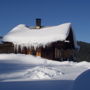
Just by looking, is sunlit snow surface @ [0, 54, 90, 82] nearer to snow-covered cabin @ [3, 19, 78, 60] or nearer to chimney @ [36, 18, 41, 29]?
snow-covered cabin @ [3, 19, 78, 60]

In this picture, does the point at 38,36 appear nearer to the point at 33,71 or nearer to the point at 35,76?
the point at 33,71

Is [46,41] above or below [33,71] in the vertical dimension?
above

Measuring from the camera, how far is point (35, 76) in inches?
445

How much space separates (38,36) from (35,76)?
49.3ft

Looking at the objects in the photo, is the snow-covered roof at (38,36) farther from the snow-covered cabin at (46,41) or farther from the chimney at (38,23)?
the chimney at (38,23)

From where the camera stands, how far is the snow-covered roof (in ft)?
83.2

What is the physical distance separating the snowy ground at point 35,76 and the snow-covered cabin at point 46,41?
546 cm

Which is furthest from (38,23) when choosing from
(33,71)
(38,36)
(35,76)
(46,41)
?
(35,76)

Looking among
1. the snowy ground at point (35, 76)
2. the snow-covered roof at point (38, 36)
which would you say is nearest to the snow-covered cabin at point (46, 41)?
the snow-covered roof at point (38, 36)

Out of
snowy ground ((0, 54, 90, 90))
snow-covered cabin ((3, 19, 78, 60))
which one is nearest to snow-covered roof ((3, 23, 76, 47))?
snow-covered cabin ((3, 19, 78, 60))

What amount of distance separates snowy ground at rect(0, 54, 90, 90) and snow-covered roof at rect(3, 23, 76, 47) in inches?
209

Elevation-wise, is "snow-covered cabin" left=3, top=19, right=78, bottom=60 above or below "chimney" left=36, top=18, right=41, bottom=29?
below

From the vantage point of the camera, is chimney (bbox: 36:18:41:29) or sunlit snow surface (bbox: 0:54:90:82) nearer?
sunlit snow surface (bbox: 0:54:90:82)

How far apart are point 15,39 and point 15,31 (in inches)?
119
